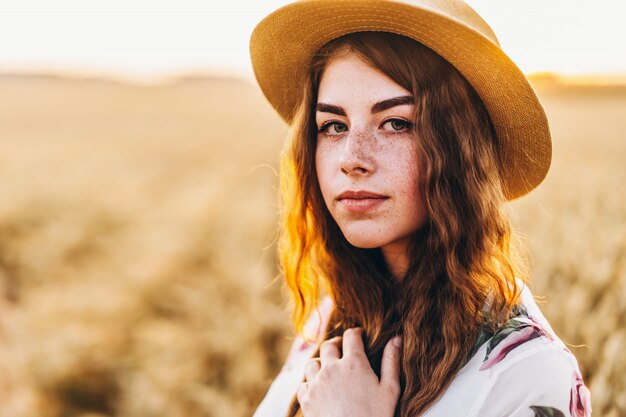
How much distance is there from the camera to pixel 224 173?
10961 mm

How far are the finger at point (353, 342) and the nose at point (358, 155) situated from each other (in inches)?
16.3

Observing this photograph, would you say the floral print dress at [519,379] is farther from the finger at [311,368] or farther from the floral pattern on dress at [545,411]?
the finger at [311,368]

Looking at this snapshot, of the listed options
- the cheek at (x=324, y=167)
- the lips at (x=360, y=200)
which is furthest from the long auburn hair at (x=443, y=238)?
the cheek at (x=324, y=167)

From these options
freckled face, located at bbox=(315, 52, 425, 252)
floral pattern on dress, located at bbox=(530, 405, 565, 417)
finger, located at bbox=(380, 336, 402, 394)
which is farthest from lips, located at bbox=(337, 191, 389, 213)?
floral pattern on dress, located at bbox=(530, 405, 565, 417)

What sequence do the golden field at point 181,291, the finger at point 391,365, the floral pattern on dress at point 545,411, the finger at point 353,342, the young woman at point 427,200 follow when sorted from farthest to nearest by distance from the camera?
the golden field at point 181,291
the finger at point 353,342
the finger at point 391,365
the young woman at point 427,200
the floral pattern on dress at point 545,411

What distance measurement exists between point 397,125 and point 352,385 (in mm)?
604

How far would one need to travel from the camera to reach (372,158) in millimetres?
1391

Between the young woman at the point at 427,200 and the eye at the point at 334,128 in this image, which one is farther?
the eye at the point at 334,128

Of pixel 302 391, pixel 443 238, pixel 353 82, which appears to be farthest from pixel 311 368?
pixel 353 82

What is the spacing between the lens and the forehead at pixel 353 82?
4.56 ft

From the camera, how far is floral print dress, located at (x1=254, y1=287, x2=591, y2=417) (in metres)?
1.14

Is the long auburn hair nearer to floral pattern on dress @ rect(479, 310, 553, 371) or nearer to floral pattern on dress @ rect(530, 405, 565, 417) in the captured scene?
floral pattern on dress @ rect(479, 310, 553, 371)

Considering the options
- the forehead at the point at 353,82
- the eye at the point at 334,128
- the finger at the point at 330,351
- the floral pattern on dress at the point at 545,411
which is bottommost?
the finger at the point at 330,351

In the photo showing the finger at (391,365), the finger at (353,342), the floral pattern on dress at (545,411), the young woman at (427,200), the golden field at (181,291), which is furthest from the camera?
the golden field at (181,291)
